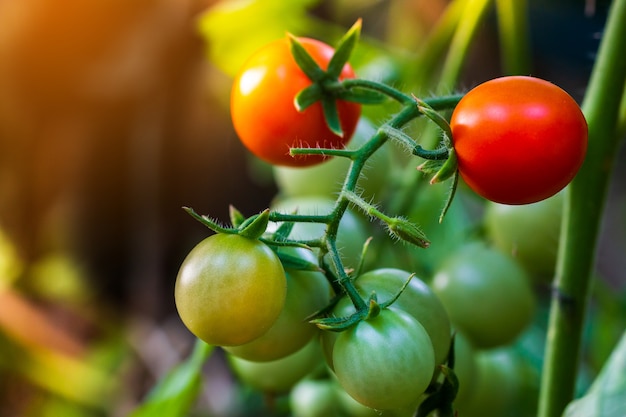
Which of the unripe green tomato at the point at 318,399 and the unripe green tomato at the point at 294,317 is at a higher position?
the unripe green tomato at the point at 294,317

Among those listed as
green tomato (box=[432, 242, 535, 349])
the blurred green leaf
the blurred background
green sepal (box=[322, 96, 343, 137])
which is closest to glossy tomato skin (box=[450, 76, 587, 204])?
green sepal (box=[322, 96, 343, 137])

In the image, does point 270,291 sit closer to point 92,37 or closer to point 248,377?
point 248,377

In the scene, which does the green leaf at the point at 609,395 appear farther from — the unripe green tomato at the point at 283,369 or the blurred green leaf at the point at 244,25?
the blurred green leaf at the point at 244,25

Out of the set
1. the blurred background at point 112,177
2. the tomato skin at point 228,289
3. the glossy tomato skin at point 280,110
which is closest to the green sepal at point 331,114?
the glossy tomato skin at point 280,110

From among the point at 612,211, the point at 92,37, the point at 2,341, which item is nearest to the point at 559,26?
the point at 612,211

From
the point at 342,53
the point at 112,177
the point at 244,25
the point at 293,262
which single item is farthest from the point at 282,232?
the point at 112,177
